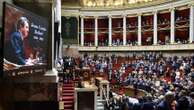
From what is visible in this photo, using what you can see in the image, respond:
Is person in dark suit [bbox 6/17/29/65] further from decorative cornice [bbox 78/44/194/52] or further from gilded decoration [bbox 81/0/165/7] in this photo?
gilded decoration [bbox 81/0/165/7]

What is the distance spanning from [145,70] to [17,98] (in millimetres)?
18510

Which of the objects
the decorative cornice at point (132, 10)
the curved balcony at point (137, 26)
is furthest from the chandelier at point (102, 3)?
the decorative cornice at point (132, 10)

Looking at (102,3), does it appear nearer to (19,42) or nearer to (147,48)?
(147,48)

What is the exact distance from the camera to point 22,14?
28.3 feet

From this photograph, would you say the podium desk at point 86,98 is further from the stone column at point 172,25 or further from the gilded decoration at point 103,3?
the gilded decoration at point 103,3

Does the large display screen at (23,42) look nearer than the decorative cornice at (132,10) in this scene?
Yes

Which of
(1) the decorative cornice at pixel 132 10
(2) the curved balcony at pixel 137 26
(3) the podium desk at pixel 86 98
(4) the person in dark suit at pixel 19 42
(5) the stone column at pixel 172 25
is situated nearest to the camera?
(4) the person in dark suit at pixel 19 42

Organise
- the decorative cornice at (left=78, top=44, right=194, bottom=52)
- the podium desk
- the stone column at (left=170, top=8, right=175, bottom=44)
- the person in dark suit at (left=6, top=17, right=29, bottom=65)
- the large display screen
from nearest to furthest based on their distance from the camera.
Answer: the large display screen
the person in dark suit at (left=6, top=17, right=29, bottom=65)
the podium desk
the decorative cornice at (left=78, top=44, right=194, bottom=52)
the stone column at (left=170, top=8, right=175, bottom=44)

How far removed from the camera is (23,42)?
28.7 ft

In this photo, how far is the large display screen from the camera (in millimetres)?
7848

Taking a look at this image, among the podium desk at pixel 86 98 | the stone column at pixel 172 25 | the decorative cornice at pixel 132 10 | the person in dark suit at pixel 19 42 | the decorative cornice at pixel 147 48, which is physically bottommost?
the podium desk at pixel 86 98

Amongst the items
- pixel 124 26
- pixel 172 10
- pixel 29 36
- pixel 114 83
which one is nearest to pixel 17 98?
pixel 29 36

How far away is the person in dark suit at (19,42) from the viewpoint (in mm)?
8070

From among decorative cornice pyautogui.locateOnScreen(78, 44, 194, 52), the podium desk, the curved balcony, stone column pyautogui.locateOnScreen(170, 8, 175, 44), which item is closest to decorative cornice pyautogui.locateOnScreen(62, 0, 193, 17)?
the curved balcony
